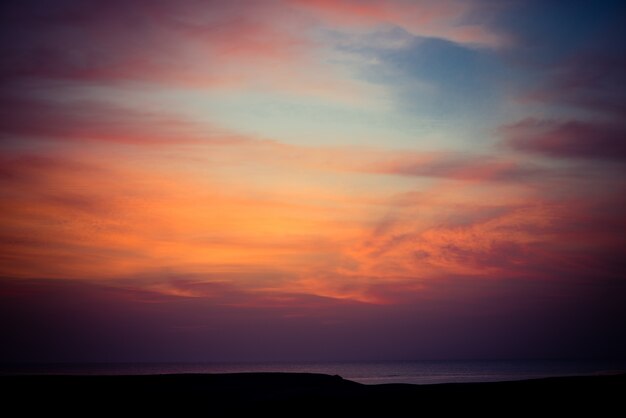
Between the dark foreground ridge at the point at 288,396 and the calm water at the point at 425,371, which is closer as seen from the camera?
the dark foreground ridge at the point at 288,396

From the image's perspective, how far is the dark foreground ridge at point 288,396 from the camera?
17125 millimetres

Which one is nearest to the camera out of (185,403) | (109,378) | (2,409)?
(2,409)

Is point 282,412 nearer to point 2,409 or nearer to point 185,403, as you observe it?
point 185,403

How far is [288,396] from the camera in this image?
20016mm

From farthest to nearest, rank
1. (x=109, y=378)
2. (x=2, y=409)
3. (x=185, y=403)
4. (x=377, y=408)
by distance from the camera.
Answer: (x=109, y=378) → (x=185, y=403) → (x=2, y=409) → (x=377, y=408)

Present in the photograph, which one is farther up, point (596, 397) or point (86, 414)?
point (596, 397)

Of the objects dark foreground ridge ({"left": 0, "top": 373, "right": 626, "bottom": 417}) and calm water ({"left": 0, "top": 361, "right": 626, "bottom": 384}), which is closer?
dark foreground ridge ({"left": 0, "top": 373, "right": 626, "bottom": 417})

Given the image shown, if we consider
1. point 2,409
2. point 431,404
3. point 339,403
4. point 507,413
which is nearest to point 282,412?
point 339,403

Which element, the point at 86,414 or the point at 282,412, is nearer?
the point at 282,412

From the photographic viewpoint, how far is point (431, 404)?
17516mm

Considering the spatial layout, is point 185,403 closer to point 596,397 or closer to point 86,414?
point 86,414

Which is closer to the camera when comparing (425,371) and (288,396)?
(288,396)

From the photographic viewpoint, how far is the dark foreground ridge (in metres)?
17.1

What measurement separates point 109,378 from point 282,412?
9.55 m
